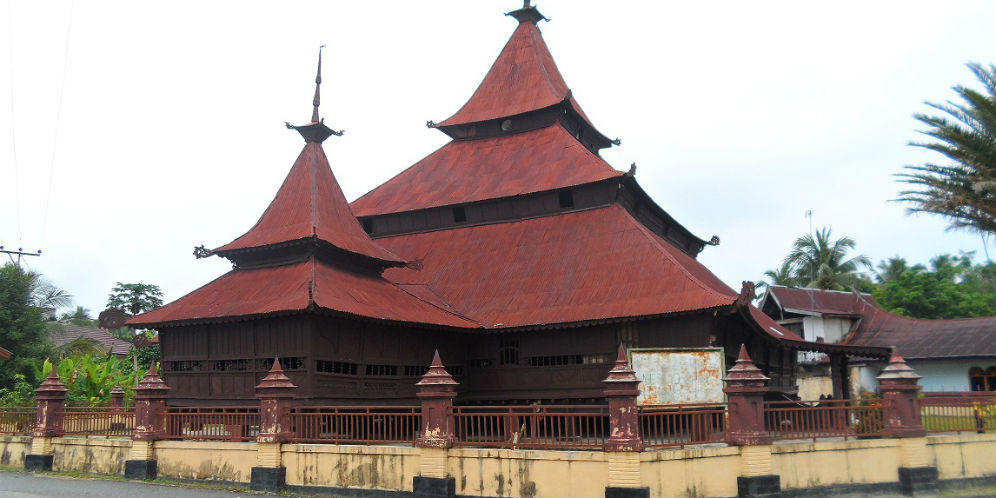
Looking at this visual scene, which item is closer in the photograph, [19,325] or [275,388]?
[275,388]

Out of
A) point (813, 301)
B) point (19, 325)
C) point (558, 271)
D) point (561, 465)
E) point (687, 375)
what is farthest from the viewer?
point (813, 301)

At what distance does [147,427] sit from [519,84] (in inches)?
683

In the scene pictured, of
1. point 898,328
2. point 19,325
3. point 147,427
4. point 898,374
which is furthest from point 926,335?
point 19,325

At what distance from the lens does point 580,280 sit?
21.2m

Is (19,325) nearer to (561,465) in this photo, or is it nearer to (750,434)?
(561,465)

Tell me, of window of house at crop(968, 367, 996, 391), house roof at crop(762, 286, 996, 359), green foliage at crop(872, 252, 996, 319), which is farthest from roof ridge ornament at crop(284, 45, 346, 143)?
green foliage at crop(872, 252, 996, 319)

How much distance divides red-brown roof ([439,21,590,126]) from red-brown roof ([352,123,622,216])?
2.89 ft

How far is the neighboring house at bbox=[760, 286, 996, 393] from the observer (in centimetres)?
3278

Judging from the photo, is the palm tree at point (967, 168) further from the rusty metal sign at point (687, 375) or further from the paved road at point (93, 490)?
the paved road at point (93, 490)

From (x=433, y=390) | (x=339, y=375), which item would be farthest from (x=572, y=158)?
(x=433, y=390)

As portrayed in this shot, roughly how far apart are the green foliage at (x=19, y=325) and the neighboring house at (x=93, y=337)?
566 inches

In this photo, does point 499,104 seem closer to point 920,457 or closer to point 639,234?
point 639,234

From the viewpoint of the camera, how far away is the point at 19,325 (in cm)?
3181

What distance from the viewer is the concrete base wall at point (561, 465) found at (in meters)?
12.8
